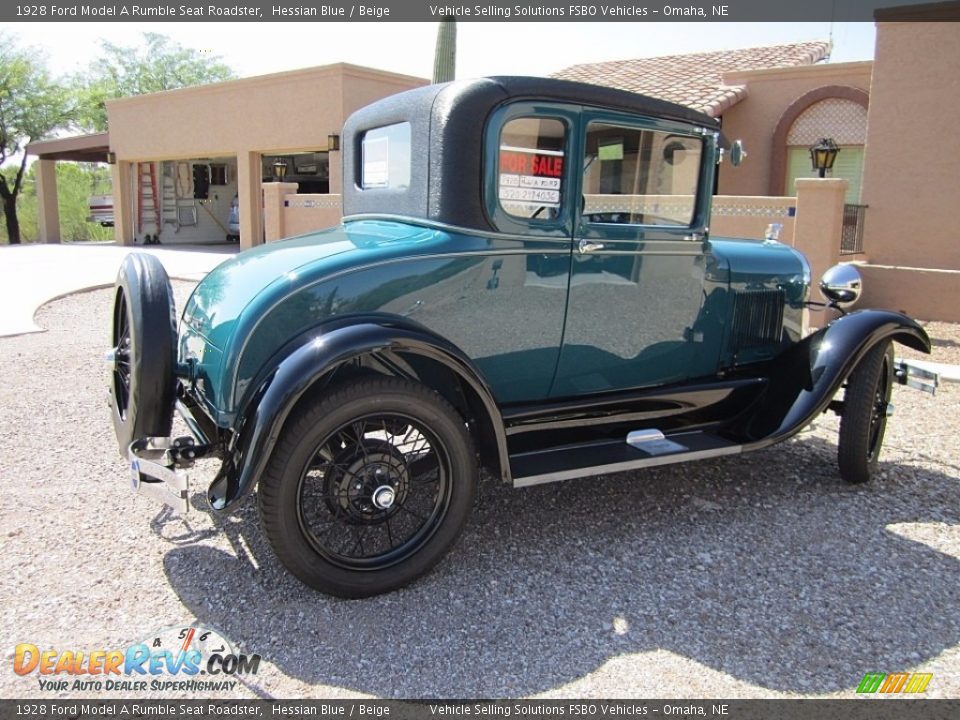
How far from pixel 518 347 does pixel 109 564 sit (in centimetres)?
185

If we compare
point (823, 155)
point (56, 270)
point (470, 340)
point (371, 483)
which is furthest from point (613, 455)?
point (56, 270)

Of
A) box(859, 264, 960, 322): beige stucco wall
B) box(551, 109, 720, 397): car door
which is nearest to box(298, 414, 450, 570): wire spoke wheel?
box(551, 109, 720, 397): car door

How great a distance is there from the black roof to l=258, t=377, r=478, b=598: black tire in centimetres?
81

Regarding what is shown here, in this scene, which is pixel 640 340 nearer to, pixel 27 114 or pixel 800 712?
pixel 800 712

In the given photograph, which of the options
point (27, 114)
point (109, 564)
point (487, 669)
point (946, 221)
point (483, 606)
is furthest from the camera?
point (27, 114)

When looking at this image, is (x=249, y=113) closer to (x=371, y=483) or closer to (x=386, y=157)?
(x=386, y=157)

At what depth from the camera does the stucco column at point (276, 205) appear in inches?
544

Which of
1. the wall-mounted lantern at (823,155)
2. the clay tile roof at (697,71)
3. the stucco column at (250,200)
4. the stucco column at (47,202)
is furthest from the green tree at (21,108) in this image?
the wall-mounted lantern at (823,155)

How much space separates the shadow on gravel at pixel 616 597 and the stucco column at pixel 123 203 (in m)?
20.1

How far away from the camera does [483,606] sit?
2.77 m

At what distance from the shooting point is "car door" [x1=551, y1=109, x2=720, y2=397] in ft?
10.8

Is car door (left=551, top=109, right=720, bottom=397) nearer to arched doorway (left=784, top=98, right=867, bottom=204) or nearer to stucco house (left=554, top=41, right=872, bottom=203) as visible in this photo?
stucco house (left=554, top=41, right=872, bottom=203)

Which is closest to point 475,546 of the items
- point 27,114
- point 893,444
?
point 893,444

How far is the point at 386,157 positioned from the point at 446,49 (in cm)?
794
